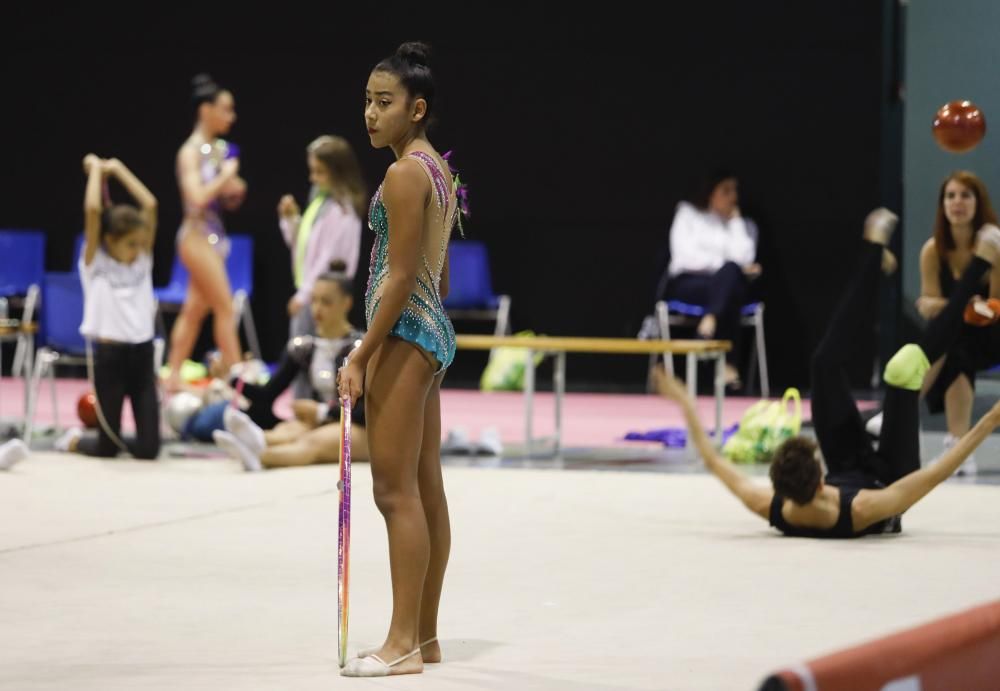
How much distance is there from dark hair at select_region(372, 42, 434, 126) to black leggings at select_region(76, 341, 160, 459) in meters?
4.60

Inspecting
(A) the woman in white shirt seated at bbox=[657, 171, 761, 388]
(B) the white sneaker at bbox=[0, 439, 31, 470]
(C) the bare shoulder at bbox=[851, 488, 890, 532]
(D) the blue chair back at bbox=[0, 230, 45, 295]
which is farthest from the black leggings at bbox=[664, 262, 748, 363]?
(C) the bare shoulder at bbox=[851, 488, 890, 532]

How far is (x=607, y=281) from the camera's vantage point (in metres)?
12.5

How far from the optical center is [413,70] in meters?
3.90

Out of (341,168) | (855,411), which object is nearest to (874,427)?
(855,411)

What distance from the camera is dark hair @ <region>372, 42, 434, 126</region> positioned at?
12.8 ft

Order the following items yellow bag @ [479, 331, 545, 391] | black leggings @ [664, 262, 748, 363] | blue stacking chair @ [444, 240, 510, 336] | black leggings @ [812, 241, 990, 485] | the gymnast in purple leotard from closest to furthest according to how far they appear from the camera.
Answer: black leggings @ [812, 241, 990, 485], the gymnast in purple leotard, black leggings @ [664, 262, 748, 363], yellow bag @ [479, 331, 545, 391], blue stacking chair @ [444, 240, 510, 336]

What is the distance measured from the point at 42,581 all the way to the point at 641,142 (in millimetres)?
8059

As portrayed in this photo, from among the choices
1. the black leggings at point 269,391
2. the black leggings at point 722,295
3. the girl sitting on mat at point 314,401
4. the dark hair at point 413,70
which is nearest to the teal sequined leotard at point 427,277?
the dark hair at point 413,70

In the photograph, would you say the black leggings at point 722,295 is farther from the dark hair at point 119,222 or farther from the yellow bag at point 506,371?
the dark hair at point 119,222

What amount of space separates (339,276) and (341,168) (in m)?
1.02

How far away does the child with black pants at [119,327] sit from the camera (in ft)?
27.0

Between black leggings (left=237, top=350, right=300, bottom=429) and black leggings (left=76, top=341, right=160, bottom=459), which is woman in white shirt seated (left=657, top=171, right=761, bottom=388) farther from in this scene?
black leggings (left=76, top=341, right=160, bottom=459)

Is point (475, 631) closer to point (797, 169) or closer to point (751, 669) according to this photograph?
point (751, 669)

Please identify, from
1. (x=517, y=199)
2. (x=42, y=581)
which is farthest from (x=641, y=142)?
(x=42, y=581)
